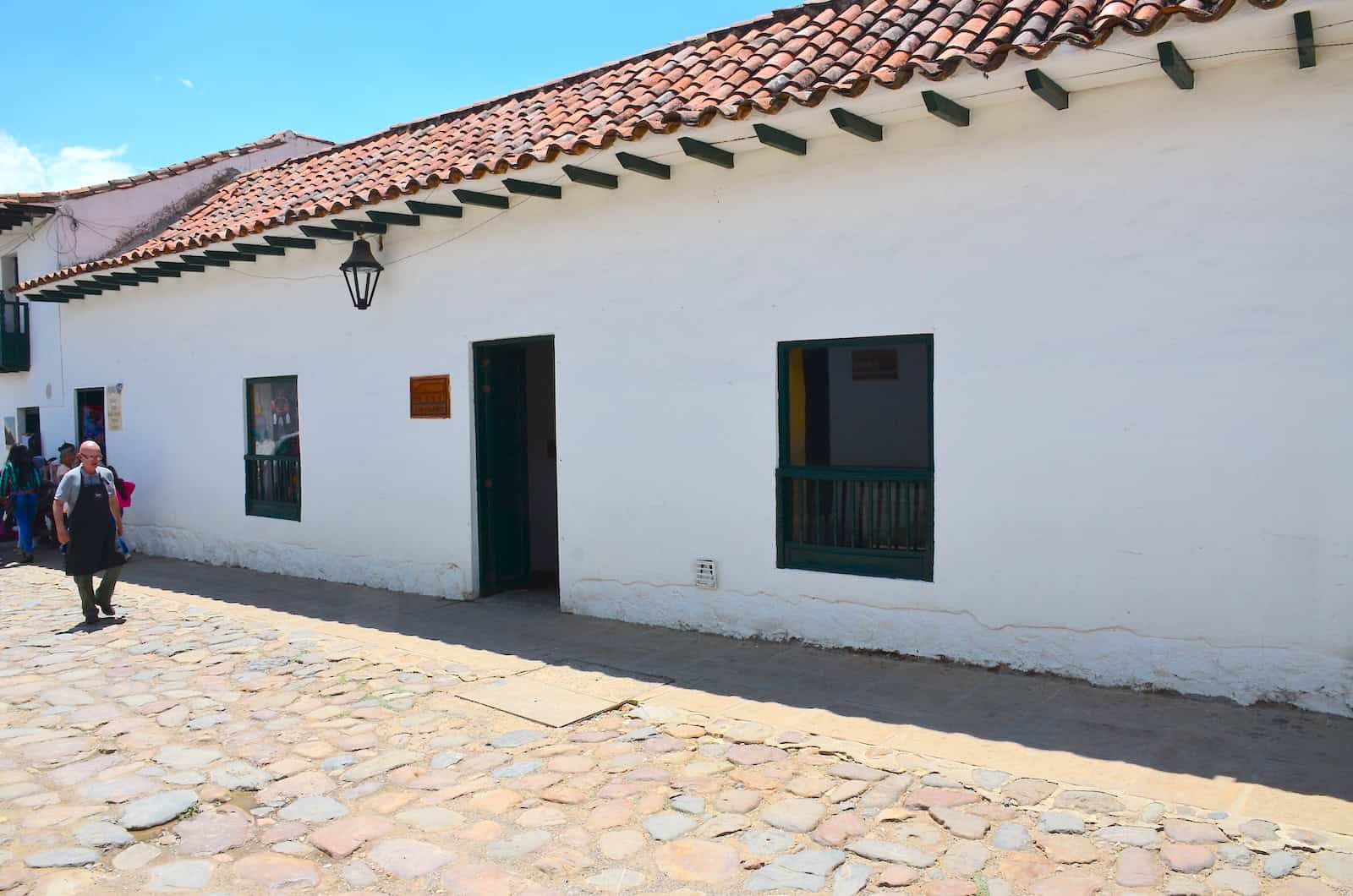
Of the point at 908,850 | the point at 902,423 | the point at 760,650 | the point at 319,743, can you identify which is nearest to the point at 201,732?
the point at 319,743

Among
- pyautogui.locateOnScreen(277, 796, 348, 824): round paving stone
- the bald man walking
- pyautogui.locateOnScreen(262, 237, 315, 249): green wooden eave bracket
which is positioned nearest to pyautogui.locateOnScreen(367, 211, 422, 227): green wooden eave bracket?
pyautogui.locateOnScreen(262, 237, 315, 249): green wooden eave bracket

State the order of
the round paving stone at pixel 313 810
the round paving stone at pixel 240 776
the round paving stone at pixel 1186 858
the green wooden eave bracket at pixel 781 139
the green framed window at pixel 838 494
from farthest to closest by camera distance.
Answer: the green framed window at pixel 838 494 → the green wooden eave bracket at pixel 781 139 → the round paving stone at pixel 240 776 → the round paving stone at pixel 313 810 → the round paving stone at pixel 1186 858

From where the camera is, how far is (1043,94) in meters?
5.37

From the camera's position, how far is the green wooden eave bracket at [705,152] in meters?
6.53

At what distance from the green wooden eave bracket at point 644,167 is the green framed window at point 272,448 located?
524cm

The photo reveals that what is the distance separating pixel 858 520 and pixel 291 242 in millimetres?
6336

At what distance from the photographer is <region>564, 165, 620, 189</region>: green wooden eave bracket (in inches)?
Result: 286

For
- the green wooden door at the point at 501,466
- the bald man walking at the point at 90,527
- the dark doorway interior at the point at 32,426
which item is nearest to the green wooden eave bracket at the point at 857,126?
the green wooden door at the point at 501,466

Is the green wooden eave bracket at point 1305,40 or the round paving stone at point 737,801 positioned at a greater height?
the green wooden eave bracket at point 1305,40

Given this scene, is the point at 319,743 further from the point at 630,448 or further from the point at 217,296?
the point at 217,296

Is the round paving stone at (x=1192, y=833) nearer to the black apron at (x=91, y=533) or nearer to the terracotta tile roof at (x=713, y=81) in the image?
the terracotta tile roof at (x=713, y=81)

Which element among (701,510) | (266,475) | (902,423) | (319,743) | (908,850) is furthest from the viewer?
(266,475)

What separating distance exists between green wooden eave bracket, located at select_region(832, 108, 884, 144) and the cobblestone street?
3.44 meters

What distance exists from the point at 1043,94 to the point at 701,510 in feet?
11.7
